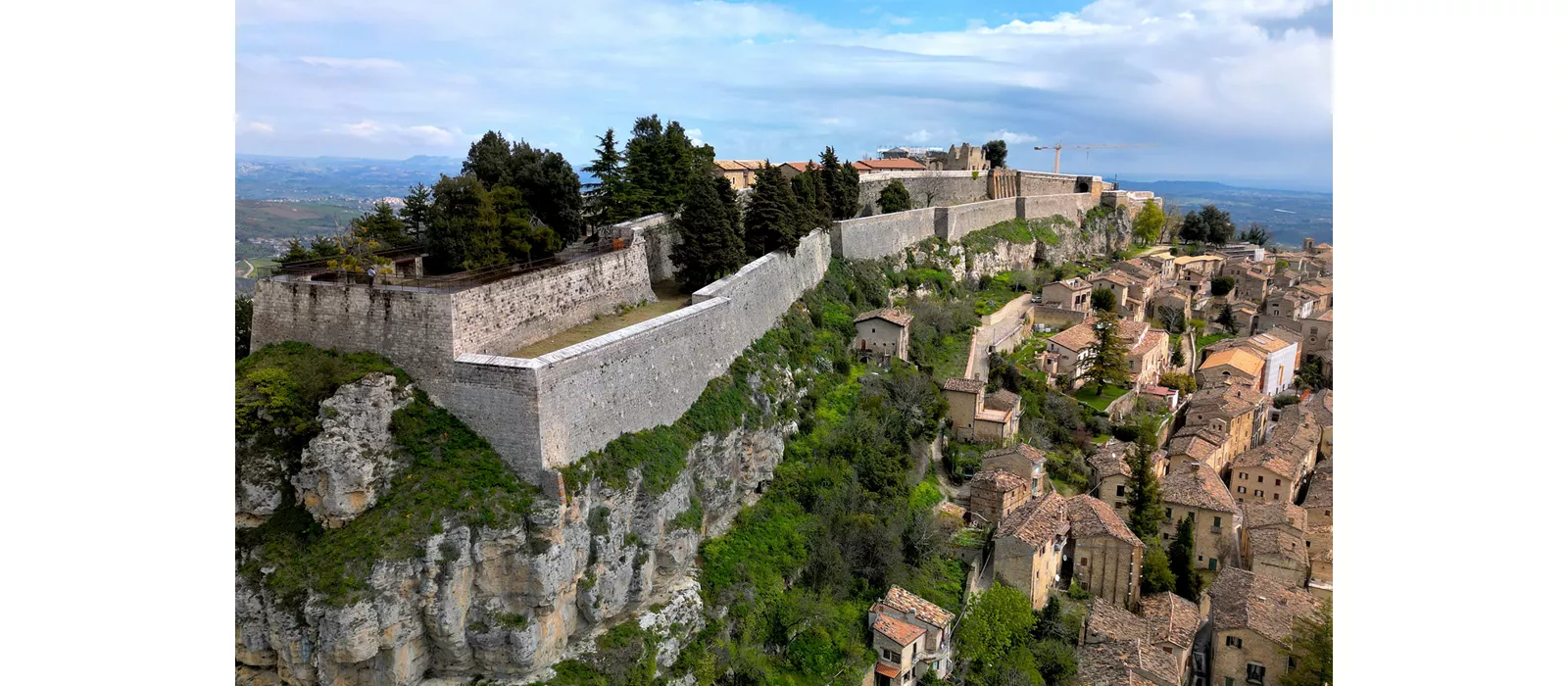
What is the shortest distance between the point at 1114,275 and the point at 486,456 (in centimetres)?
3006

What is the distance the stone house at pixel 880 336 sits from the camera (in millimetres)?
24375

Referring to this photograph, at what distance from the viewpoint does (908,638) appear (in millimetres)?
16031

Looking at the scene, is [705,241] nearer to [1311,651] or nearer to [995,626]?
[995,626]

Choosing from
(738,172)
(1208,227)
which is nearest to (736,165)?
(738,172)

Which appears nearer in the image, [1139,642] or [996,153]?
[1139,642]

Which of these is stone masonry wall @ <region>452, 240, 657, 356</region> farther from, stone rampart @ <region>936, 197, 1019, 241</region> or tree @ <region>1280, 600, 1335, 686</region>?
stone rampart @ <region>936, 197, 1019, 241</region>

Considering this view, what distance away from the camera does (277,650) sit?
11469 millimetres

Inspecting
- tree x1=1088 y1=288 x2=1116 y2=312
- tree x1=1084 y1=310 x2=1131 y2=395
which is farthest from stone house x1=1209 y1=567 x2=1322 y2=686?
tree x1=1088 y1=288 x2=1116 y2=312

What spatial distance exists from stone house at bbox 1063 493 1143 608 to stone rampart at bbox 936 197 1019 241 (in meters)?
16.3

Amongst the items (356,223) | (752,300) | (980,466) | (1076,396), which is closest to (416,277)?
(356,223)

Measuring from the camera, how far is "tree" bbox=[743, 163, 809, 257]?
22.0 m

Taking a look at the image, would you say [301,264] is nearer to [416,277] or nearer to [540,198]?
[416,277]

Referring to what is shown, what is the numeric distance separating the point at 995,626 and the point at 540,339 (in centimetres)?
919

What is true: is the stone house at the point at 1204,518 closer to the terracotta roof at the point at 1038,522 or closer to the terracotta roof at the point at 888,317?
the terracotta roof at the point at 1038,522
